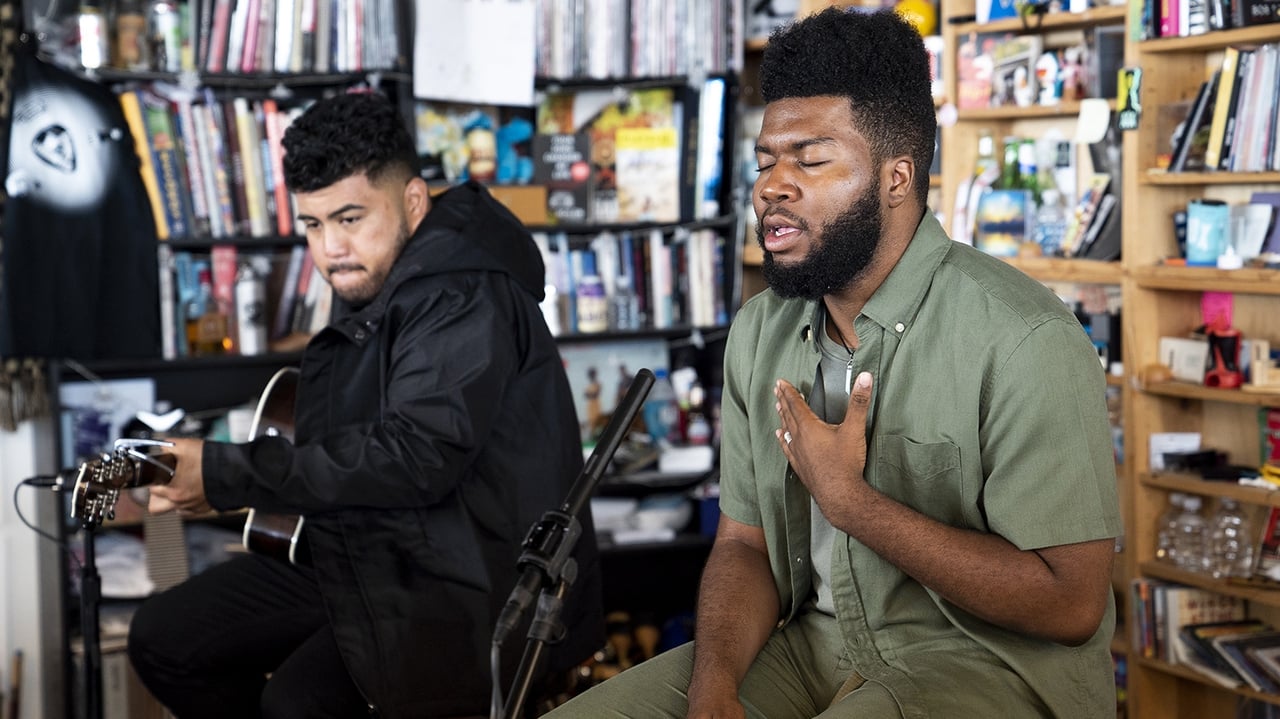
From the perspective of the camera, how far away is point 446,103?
3.77 m

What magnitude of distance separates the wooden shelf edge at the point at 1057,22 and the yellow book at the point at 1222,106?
0.30 meters

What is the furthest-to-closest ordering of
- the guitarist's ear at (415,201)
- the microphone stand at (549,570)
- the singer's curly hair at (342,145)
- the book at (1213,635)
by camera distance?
the book at (1213,635) → the guitarist's ear at (415,201) → the singer's curly hair at (342,145) → the microphone stand at (549,570)

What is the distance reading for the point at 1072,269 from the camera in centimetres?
332

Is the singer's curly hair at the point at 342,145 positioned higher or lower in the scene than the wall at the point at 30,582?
higher

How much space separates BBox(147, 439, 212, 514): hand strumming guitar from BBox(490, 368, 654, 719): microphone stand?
87cm

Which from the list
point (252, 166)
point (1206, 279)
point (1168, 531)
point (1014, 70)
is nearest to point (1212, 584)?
point (1168, 531)

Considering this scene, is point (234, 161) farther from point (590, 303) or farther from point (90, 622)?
point (90, 622)

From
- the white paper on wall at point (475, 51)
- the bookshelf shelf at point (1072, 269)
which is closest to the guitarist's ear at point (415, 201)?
the white paper on wall at point (475, 51)

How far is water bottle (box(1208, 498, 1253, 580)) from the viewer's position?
3.13 metres

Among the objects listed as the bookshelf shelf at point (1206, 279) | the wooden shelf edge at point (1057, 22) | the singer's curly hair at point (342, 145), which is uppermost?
the wooden shelf edge at point (1057, 22)

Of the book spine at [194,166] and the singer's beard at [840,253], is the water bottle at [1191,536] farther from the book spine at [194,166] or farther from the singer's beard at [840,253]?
the book spine at [194,166]

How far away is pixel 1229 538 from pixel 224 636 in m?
2.24

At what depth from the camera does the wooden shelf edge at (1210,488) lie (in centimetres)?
292

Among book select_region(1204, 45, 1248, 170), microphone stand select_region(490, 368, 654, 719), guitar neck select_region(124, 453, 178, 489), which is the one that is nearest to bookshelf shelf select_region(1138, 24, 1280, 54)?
book select_region(1204, 45, 1248, 170)
